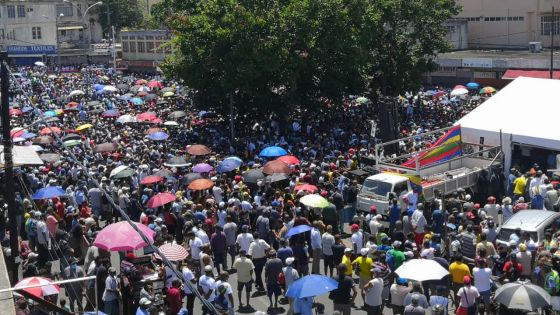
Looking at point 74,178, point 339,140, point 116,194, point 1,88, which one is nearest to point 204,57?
point 339,140

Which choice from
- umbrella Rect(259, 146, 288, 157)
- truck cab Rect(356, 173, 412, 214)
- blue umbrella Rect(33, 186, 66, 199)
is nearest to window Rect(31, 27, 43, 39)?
umbrella Rect(259, 146, 288, 157)

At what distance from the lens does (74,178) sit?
2484 centimetres

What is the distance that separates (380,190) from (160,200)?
17.4 feet

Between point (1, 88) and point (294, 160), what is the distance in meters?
11.1

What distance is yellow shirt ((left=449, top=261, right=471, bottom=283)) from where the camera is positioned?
14.4 m

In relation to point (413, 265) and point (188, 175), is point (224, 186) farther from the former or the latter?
point (413, 265)

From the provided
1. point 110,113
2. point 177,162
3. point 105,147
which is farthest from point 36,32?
point 177,162

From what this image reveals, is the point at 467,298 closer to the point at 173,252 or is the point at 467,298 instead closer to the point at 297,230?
the point at 297,230

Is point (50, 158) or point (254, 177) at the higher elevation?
point (50, 158)

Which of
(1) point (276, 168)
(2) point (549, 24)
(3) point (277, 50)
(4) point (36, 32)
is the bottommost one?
(1) point (276, 168)

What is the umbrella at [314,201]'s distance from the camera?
1853cm

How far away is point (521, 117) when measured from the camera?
24484mm

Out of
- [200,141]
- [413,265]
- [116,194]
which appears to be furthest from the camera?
[200,141]

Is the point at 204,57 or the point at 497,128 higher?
the point at 204,57
